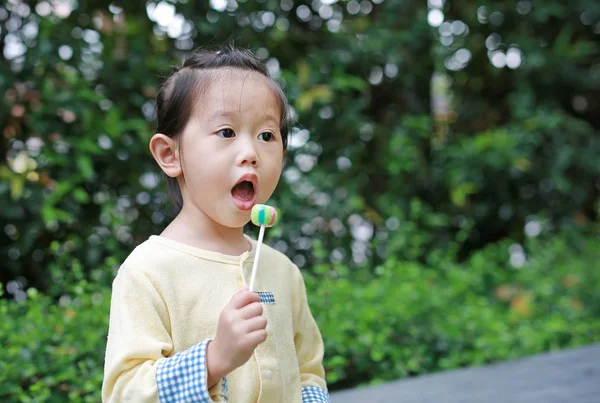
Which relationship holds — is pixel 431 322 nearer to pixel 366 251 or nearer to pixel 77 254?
pixel 366 251

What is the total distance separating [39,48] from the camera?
3234 mm

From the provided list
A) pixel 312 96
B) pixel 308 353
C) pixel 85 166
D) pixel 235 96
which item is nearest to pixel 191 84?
pixel 235 96

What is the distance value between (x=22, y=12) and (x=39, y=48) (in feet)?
1.03

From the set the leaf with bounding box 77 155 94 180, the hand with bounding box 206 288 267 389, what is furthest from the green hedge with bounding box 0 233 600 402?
the hand with bounding box 206 288 267 389

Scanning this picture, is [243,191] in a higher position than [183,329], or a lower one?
higher

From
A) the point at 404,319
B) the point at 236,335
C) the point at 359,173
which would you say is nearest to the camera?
the point at 236,335

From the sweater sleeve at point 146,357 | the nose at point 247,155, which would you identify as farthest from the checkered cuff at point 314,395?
the nose at point 247,155

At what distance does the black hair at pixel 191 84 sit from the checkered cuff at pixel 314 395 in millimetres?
574

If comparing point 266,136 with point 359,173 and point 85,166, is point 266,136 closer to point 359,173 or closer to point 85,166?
point 85,166

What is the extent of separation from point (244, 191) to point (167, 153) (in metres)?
0.19

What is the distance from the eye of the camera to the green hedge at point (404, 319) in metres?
2.46

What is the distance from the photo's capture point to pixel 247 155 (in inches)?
56.1

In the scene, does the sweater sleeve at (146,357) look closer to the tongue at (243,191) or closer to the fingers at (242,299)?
the fingers at (242,299)

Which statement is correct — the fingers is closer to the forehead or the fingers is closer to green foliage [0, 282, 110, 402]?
the forehead
